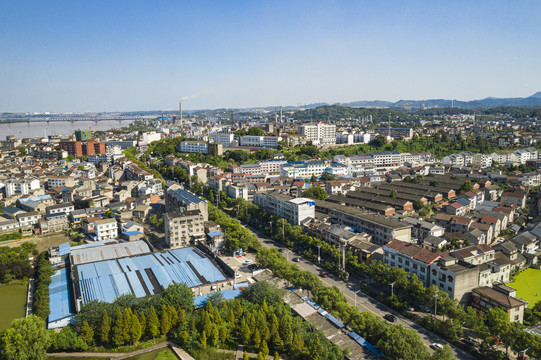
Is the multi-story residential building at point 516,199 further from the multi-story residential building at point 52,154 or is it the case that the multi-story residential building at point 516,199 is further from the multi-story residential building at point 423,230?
the multi-story residential building at point 52,154

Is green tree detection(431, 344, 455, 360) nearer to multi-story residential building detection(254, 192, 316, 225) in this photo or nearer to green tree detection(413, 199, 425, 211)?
multi-story residential building detection(254, 192, 316, 225)

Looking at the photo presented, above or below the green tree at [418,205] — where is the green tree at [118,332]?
below

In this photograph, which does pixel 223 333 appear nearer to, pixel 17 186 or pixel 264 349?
pixel 264 349

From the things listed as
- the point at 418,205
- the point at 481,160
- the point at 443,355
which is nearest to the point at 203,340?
the point at 443,355

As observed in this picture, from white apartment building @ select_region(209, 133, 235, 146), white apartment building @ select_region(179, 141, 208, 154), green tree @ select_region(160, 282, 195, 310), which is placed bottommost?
green tree @ select_region(160, 282, 195, 310)

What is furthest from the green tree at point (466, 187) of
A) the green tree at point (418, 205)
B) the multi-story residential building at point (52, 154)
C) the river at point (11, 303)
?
the multi-story residential building at point (52, 154)

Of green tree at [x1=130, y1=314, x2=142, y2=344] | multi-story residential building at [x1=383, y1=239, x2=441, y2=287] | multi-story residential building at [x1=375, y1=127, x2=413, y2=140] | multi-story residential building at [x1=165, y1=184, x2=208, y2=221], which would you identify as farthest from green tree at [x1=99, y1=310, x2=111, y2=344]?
multi-story residential building at [x1=375, y1=127, x2=413, y2=140]
